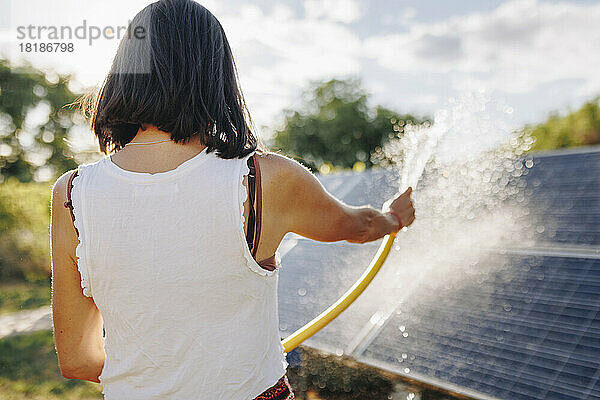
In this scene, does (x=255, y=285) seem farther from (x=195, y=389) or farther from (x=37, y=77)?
(x=37, y=77)

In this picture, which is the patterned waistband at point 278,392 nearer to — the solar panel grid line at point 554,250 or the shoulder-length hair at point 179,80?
the shoulder-length hair at point 179,80

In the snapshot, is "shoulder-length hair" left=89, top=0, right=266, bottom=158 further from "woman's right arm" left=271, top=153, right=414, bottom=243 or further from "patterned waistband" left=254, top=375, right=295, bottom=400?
"patterned waistband" left=254, top=375, right=295, bottom=400

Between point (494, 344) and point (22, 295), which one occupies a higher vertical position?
point (494, 344)

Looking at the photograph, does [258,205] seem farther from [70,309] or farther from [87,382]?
[87,382]

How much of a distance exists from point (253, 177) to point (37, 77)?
51.1 ft

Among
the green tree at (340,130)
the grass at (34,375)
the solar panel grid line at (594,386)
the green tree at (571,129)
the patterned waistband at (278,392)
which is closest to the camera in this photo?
the patterned waistband at (278,392)

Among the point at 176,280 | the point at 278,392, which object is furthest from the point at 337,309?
the point at 176,280

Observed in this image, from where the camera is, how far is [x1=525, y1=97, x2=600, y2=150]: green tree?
15.2 meters

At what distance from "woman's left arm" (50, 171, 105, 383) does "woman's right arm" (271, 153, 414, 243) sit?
45 centimetres

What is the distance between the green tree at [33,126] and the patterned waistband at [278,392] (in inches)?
473

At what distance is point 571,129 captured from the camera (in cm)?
1606

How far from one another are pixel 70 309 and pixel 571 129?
702 inches

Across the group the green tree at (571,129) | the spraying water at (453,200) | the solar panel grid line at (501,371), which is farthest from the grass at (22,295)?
the green tree at (571,129)

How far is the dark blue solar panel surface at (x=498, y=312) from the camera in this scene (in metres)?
2.57
